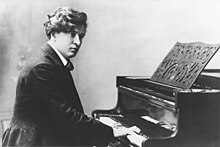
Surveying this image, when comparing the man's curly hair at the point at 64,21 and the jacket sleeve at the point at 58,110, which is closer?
the jacket sleeve at the point at 58,110

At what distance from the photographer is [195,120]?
1.72 meters

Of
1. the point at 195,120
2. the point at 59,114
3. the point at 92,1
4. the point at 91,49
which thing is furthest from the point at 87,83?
the point at 195,120

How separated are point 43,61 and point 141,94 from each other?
60 centimetres

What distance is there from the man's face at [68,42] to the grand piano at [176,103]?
0.46 metres

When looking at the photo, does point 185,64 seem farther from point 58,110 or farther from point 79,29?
point 58,110

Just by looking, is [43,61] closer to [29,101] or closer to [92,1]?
[29,101]

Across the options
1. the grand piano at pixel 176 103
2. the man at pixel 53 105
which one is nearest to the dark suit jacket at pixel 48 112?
the man at pixel 53 105

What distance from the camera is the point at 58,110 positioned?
1.76 m

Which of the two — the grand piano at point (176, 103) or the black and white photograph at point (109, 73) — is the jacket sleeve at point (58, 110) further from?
the grand piano at point (176, 103)

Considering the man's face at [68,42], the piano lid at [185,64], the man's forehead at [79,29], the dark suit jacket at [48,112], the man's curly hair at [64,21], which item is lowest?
the dark suit jacket at [48,112]

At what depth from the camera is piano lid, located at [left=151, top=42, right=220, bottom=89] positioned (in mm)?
1826

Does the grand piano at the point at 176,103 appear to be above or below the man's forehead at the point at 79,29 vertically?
below

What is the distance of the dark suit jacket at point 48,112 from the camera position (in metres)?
1.74

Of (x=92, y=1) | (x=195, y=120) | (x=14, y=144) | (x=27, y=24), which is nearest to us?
(x=195, y=120)
